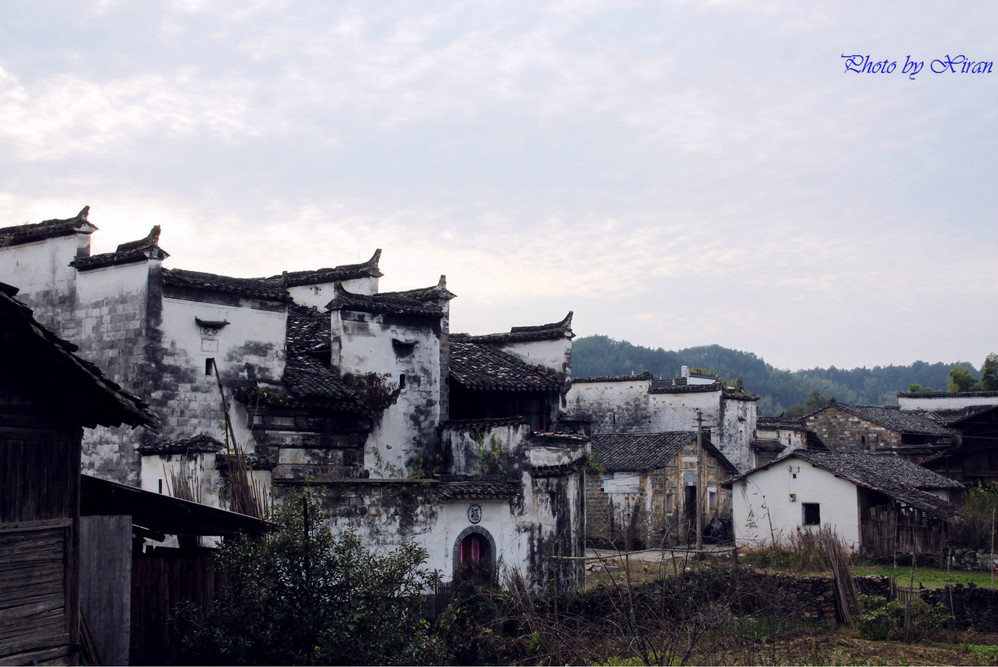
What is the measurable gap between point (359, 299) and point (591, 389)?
23.3 metres

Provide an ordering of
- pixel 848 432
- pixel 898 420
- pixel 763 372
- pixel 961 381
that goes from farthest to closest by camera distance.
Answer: pixel 763 372, pixel 961 381, pixel 848 432, pixel 898 420

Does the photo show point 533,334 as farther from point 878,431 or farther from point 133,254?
point 878,431

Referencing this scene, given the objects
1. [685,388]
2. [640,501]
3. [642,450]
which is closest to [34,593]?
[640,501]

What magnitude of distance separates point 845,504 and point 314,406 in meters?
18.1

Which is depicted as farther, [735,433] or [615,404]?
[615,404]

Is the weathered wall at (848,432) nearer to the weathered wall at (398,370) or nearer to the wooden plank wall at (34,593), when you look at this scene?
the weathered wall at (398,370)

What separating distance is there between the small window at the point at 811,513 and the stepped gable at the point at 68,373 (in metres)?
25.8

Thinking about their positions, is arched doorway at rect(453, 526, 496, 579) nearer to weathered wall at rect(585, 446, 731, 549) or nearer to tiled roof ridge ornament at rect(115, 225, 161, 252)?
tiled roof ridge ornament at rect(115, 225, 161, 252)

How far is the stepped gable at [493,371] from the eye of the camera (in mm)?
23938

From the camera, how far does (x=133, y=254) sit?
18109 millimetres

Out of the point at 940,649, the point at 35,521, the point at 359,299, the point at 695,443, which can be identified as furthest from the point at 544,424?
the point at 35,521

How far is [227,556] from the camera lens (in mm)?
10523

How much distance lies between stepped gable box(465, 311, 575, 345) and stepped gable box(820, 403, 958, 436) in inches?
954

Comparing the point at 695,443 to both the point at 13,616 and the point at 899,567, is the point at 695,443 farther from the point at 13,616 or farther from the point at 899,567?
the point at 13,616
